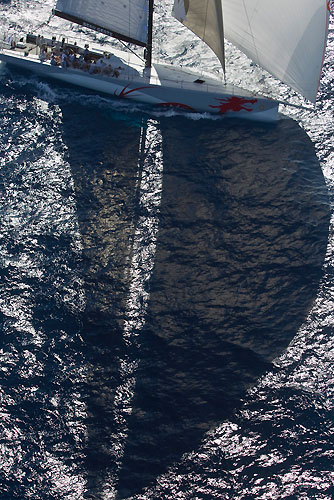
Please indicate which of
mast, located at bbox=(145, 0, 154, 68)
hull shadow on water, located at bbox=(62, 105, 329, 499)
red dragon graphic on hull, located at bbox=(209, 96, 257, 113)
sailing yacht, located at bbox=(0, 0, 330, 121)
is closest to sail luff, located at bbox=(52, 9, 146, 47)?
sailing yacht, located at bbox=(0, 0, 330, 121)

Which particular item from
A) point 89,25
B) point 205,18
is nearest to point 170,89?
point 205,18

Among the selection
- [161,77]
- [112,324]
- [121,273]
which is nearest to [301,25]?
[161,77]

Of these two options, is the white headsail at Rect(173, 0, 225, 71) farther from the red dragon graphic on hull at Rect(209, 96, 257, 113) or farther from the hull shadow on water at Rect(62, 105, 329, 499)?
the hull shadow on water at Rect(62, 105, 329, 499)

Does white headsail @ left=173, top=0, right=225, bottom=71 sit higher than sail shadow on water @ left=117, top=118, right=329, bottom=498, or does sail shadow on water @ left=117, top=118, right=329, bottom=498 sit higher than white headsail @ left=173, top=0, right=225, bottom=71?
white headsail @ left=173, top=0, right=225, bottom=71

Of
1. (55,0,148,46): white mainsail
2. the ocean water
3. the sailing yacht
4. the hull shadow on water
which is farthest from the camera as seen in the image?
(55,0,148,46): white mainsail

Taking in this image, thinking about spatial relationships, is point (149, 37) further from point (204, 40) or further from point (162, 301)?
point (162, 301)

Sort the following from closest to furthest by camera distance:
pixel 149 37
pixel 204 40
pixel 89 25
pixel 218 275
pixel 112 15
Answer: pixel 218 275, pixel 204 40, pixel 112 15, pixel 89 25, pixel 149 37
